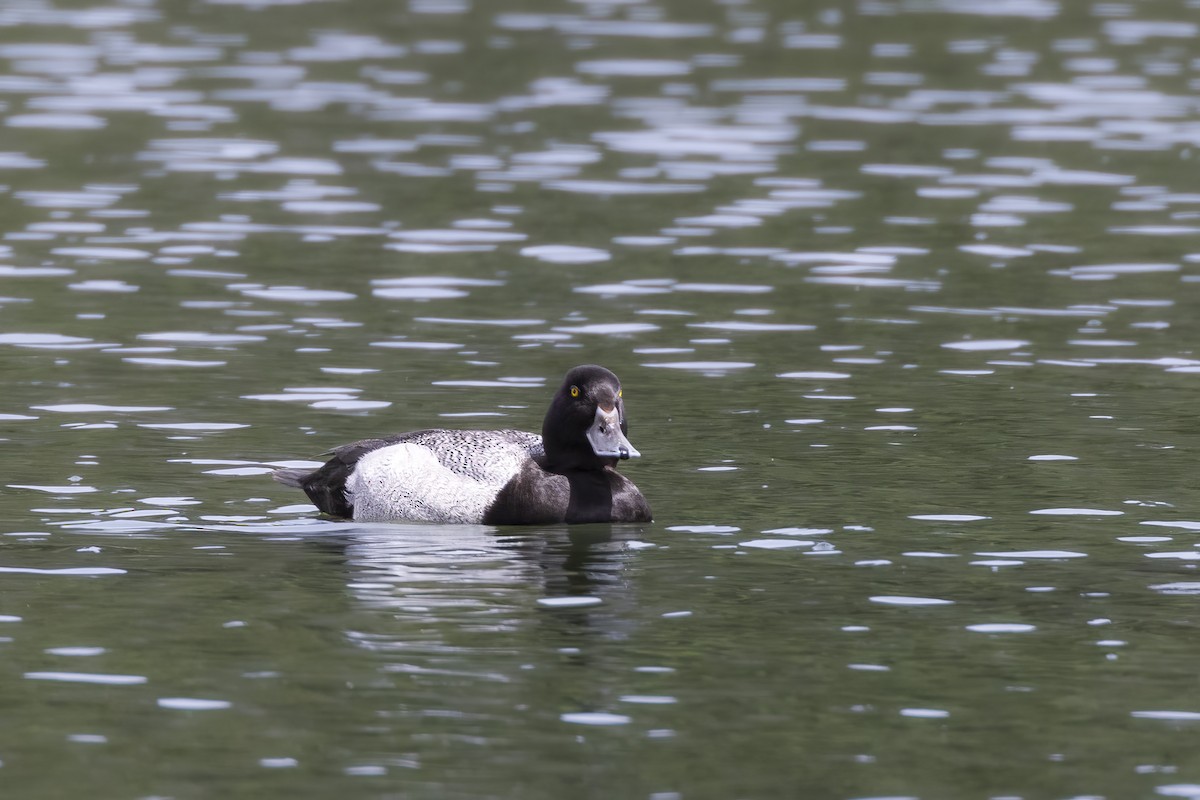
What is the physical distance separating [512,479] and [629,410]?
3.55 metres

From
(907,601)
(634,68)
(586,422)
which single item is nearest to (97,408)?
(586,422)

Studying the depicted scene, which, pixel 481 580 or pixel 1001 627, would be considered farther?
pixel 481 580

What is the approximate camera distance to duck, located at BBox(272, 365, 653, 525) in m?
14.9

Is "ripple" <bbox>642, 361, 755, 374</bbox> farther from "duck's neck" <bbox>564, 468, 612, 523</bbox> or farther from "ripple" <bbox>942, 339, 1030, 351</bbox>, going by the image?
"duck's neck" <bbox>564, 468, 612, 523</bbox>

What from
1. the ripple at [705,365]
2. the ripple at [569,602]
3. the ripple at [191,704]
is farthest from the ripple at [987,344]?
the ripple at [191,704]

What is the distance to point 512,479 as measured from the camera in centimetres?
1503

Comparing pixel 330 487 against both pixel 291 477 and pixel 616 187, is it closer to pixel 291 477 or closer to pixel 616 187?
pixel 291 477

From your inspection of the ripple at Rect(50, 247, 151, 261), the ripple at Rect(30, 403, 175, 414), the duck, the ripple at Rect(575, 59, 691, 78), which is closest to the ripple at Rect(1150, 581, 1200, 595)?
the duck

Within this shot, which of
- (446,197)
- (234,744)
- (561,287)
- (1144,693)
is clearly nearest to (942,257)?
(561,287)

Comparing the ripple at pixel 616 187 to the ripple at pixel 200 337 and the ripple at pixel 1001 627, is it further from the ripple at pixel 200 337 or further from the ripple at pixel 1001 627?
the ripple at pixel 1001 627

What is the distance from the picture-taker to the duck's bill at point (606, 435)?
14852 millimetres

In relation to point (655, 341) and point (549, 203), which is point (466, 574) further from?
point (549, 203)

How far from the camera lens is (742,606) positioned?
41.6 feet

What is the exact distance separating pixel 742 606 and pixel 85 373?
8726 mm
